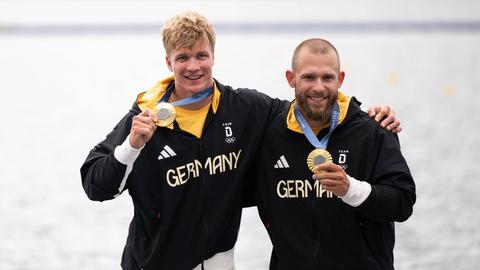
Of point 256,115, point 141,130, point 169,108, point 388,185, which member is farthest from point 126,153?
point 388,185

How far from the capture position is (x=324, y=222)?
2730 mm

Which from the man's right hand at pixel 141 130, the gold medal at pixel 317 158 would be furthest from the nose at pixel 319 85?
the man's right hand at pixel 141 130

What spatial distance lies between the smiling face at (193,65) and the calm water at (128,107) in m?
2.01

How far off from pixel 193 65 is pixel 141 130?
0.35 m

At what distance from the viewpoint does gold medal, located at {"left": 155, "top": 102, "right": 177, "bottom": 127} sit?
2670 mm

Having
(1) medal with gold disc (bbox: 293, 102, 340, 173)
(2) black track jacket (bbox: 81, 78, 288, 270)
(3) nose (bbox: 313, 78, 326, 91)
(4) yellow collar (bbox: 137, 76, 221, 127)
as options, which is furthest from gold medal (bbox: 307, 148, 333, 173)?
(4) yellow collar (bbox: 137, 76, 221, 127)

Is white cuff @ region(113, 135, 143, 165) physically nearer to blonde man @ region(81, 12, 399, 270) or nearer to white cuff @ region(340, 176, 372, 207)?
blonde man @ region(81, 12, 399, 270)

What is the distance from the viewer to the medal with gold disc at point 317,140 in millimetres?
2559

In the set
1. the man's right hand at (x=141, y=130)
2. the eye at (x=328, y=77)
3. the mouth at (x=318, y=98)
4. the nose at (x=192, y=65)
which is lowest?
the man's right hand at (x=141, y=130)

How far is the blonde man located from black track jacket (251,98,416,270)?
132mm

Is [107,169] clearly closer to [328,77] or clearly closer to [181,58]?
[181,58]

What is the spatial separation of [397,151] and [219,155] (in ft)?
2.17

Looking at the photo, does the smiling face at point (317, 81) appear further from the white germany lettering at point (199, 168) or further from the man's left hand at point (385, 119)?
the white germany lettering at point (199, 168)
